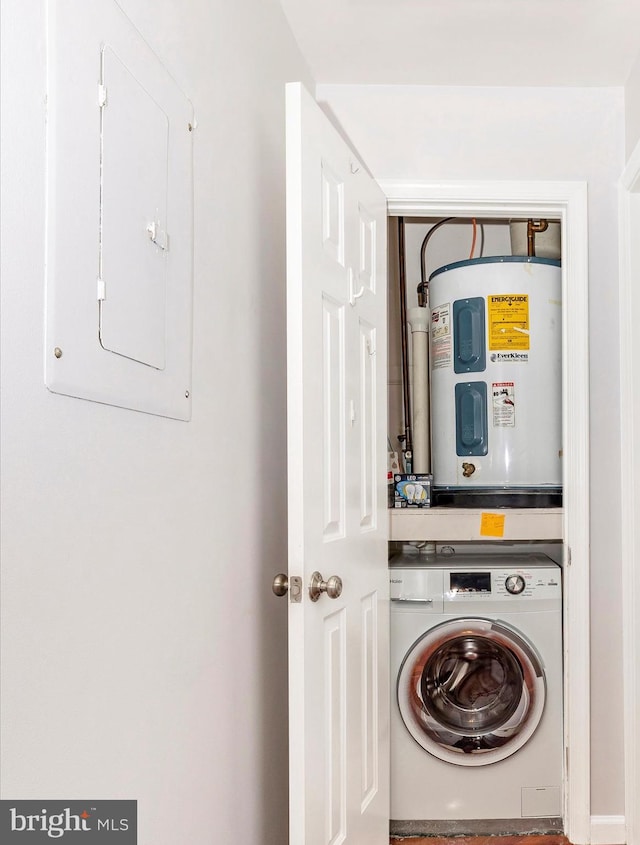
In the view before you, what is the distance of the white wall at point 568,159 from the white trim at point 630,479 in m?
0.03

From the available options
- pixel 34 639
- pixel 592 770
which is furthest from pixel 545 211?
pixel 34 639

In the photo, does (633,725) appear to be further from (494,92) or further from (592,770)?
(494,92)

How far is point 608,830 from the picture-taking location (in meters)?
2.42

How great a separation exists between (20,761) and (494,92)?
2389mm

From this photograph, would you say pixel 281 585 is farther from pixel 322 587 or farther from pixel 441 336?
pixel 441 336

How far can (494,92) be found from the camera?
2.50m

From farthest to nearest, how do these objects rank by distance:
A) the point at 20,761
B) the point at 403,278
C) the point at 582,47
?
the point at 403,278, the point at 582,47, the point at 20,761

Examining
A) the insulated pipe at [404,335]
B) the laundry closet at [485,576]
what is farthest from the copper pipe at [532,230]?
the insulated pipe at [404,335]

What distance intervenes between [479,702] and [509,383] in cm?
110

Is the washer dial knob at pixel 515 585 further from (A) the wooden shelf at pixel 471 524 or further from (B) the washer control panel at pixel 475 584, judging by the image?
(A) the wooden shelf at pixel 471 524

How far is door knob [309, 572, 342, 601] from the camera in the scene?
163cm

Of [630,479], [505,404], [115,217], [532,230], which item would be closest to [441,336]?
[505,404]

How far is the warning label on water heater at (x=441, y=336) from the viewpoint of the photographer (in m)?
2.82

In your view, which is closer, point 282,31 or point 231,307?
point 231,307
